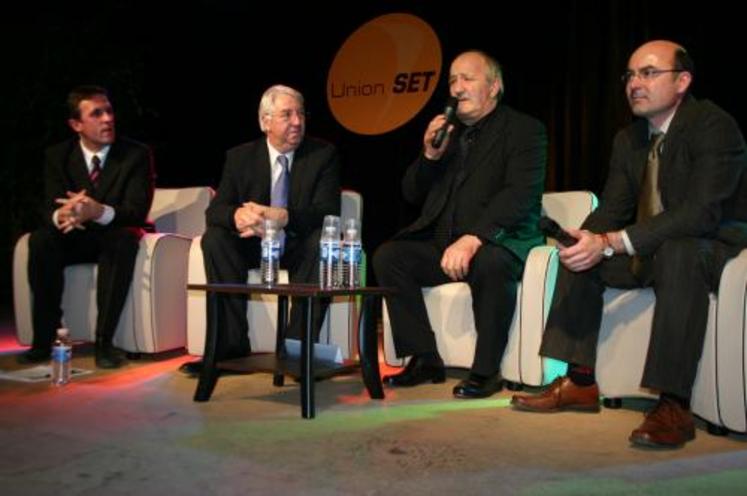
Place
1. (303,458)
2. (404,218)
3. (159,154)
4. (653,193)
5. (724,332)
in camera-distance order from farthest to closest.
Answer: (159,154) < (404,218) < (653,193) < (724,332) < (303,458)

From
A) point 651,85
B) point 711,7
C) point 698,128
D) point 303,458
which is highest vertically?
point 711,7

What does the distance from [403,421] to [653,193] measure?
1.02 metres

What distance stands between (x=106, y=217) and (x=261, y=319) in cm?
80

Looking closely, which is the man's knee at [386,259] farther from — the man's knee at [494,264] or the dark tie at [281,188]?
the dark tie at [281,188]

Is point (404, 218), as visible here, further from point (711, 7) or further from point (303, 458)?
point (303, 458)

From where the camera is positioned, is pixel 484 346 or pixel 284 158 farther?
pixel 284 158

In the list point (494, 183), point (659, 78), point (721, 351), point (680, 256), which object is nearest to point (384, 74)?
point (494, 183)

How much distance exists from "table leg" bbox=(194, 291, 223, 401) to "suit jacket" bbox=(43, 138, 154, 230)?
3.44ft

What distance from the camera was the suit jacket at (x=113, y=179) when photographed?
347cm

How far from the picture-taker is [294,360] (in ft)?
8.55

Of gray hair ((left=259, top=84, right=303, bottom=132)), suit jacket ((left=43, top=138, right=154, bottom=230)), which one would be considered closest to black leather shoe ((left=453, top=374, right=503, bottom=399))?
gray hair ((left=259, top=84, right=303, bottom=132))

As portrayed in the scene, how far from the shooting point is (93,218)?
3316 millimetres

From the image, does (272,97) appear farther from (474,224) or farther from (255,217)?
(474,224)

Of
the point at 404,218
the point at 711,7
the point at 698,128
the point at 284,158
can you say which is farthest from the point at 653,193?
the point at 404,218
